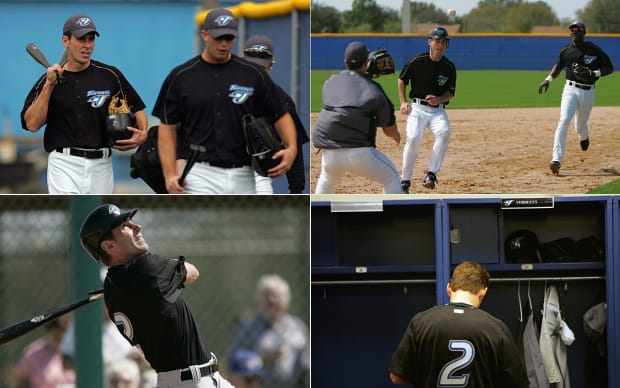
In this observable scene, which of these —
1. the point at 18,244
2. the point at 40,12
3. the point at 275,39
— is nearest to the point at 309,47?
the point at 275,39

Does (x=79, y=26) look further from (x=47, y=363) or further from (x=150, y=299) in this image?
(x=47, y=363)

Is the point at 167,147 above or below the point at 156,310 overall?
above

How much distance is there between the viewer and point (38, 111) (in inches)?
216

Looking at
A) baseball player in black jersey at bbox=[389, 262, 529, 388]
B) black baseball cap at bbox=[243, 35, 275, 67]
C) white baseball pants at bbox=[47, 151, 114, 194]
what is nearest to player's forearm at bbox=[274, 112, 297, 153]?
black baseball cap at bbox=[243, 35, 275, 67]

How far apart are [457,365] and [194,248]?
7.35 feet

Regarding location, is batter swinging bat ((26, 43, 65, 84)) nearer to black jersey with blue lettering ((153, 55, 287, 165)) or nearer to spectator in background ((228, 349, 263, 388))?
black jersey with blue lettering ((153, 55, 287, 165))

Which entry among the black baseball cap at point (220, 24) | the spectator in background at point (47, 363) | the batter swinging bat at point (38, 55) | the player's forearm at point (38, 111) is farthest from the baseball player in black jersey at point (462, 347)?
the batter swinging bat at point (38, 55)

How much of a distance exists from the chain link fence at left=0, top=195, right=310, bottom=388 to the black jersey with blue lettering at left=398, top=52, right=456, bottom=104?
3.07ft

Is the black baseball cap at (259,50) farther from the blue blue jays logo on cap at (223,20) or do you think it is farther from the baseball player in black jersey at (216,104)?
the blue blue jays logo on cap at (223,20)

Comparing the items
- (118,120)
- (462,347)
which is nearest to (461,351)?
(462,347)

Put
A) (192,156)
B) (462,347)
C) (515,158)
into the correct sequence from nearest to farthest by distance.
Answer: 1. (462,347)
2. (192,156)
3. (515,158)

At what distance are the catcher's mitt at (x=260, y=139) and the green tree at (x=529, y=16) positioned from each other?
65.0 inches

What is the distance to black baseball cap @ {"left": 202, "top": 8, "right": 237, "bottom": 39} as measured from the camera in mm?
5195

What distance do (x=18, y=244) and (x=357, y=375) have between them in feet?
7.70
